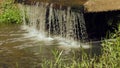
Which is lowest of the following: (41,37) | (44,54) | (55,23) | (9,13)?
(44,54)

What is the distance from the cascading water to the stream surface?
0.37m

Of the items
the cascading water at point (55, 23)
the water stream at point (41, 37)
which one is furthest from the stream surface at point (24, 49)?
the cascading water at point (55, 23)

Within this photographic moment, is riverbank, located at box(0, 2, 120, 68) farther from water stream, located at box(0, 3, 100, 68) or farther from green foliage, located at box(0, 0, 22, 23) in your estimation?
green foliage, located at box(0, 0, 22, 23)

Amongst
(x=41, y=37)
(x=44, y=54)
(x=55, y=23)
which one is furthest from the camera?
(x=41, y=37)

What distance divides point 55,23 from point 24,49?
152 cm

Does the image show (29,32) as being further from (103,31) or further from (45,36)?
(103,31)

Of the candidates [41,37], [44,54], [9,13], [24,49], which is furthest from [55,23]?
[9,13]

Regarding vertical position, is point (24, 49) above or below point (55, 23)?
below

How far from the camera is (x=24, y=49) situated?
30.7 ft

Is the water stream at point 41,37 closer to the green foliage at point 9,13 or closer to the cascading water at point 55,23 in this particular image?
the cascading water at point 55,23

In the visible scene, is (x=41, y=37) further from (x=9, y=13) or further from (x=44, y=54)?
(x=9, y=13)

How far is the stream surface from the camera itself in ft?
27.3

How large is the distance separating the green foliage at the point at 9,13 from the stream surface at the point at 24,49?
1.78 meters

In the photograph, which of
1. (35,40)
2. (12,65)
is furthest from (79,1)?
(12,65)
